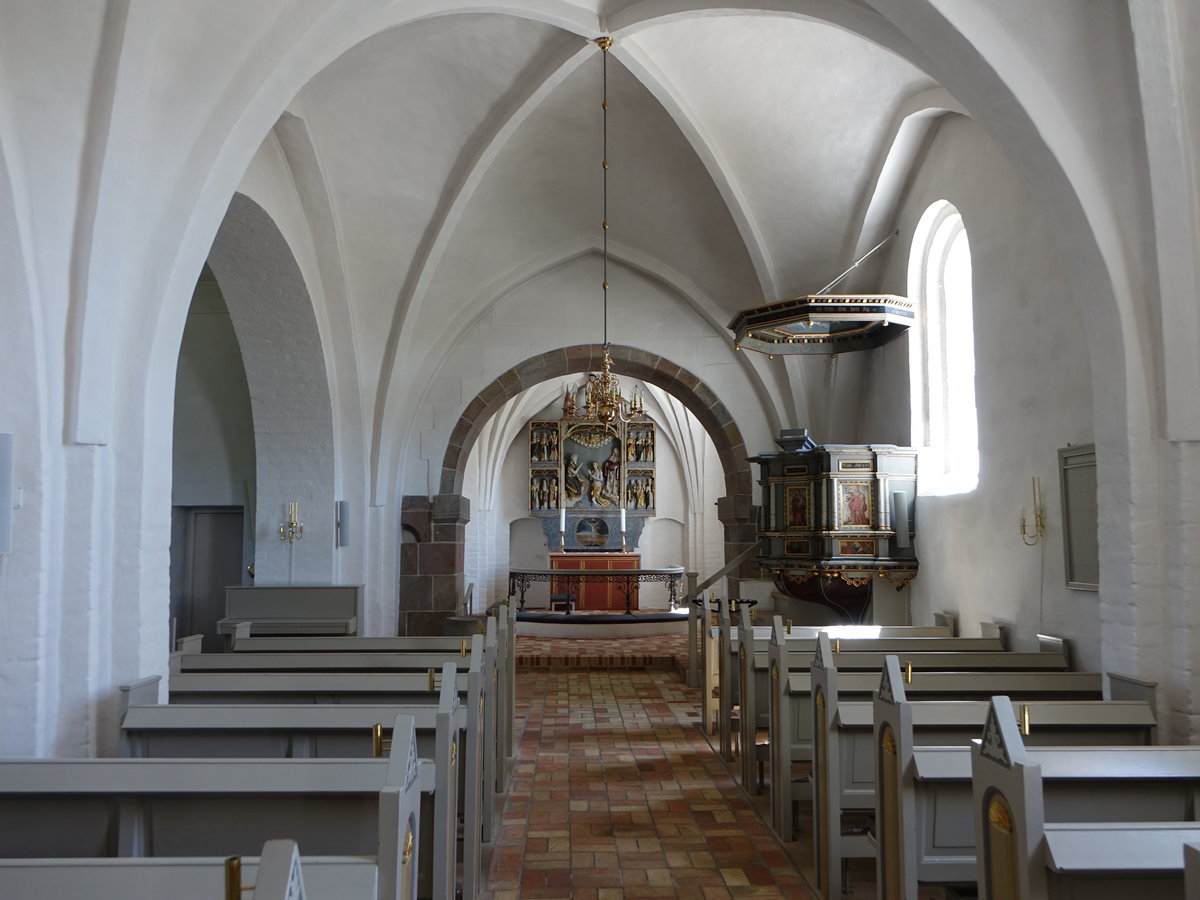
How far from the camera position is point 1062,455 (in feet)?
20.7

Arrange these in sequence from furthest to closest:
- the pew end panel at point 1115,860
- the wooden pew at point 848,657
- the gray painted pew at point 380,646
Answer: the gray painted pew at point 380,646 < the wooden pew at point 848,657 < the pew end panel at point 1115,860

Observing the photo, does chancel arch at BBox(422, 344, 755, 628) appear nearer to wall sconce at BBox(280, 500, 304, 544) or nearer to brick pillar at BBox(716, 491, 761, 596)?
brick pillar at BBox(716, 491, 761, 596)

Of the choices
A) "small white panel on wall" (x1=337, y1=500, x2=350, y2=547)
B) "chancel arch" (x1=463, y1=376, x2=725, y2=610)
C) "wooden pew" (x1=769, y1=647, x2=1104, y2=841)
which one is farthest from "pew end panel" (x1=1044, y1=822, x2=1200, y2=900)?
"chancel arch" (x1=463, y1=376, x2=725, y2=610)

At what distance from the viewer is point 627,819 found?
5.80 m

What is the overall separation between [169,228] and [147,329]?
1.79 ft

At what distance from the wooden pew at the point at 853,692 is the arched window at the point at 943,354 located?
3175 mm

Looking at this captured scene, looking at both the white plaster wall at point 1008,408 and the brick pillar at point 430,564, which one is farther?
the brick pillar at point 430,564

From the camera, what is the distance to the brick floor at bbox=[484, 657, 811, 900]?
186 inches

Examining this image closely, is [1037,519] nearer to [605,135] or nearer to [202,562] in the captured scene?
[605,135]

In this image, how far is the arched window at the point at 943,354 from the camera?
8484 millimetres

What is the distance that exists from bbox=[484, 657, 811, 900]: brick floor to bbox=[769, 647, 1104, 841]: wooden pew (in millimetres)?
324

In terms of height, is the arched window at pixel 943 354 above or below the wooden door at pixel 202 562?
above

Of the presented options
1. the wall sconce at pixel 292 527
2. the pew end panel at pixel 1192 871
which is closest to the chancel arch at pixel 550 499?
the wall sconce at pixel 292 527

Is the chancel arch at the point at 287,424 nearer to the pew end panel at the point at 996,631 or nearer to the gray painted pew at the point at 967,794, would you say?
the pew end panel at the point at 996,631
